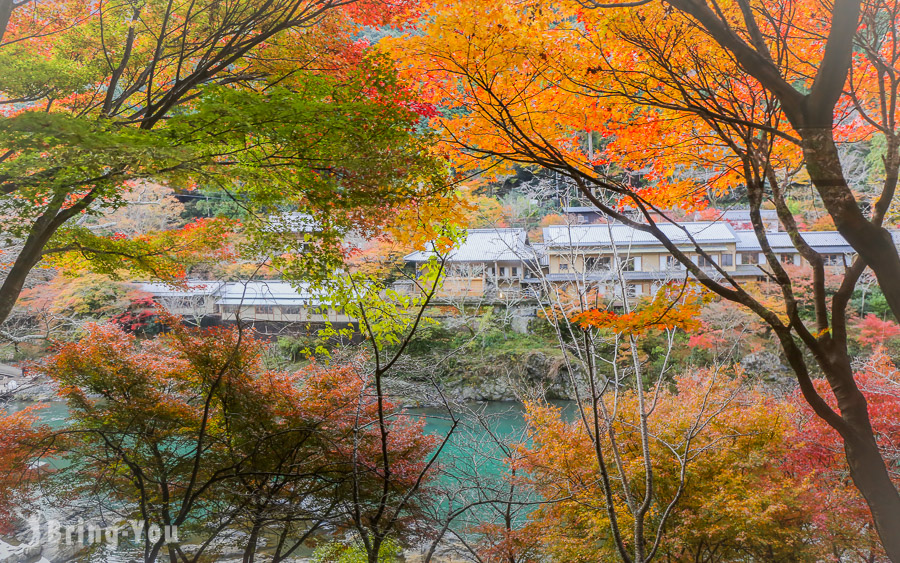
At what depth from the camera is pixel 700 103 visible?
10.6 ft

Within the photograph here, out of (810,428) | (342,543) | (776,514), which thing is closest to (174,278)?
(342,543)

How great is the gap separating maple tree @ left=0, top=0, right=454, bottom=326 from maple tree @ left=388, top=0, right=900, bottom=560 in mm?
478

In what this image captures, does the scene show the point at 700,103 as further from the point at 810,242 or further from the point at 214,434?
the point at 810,242

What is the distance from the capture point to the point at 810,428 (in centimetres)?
558

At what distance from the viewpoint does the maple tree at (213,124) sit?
2.53 m

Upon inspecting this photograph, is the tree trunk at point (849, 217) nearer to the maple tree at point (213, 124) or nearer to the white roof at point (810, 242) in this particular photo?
→ the maple tree at point (213, 124)

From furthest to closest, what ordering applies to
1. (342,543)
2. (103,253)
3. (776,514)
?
(342,543) → (776,514) → (103,253)

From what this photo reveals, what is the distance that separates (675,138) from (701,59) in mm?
712

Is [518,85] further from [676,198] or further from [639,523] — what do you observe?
[639,523]

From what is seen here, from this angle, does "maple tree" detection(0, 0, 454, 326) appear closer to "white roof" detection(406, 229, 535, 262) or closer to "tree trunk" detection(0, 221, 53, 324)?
"tree trunk" detection(0, 221, 53, 324)

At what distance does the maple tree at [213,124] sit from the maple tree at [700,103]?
478 mm

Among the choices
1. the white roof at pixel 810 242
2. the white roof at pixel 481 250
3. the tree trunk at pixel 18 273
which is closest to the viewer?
the tree trunk at pixel 18 273

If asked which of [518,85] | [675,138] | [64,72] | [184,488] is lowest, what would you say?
[184,488]

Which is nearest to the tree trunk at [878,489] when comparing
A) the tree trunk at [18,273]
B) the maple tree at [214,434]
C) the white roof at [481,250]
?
the maple tree at [214,434]
